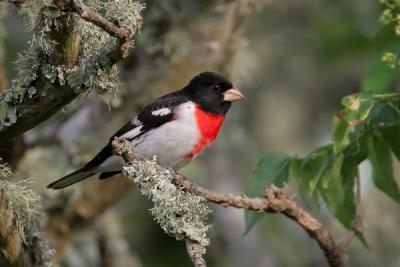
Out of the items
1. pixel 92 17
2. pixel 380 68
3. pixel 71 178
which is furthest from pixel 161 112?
pixel 92 17

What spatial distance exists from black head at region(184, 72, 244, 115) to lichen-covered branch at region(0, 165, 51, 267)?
5.77 ft

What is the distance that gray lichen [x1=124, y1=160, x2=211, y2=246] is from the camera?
3455mm

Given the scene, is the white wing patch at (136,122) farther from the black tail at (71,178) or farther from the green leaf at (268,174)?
the green leaf at (268,174)

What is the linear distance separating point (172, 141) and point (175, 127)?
0.29ft

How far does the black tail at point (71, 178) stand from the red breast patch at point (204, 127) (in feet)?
1.98

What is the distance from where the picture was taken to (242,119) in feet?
28.9

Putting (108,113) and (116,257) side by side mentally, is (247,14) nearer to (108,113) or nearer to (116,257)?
(108,113)

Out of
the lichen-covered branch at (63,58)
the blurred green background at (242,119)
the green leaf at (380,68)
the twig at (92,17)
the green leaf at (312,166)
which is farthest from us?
the blurred green background at (242,119)

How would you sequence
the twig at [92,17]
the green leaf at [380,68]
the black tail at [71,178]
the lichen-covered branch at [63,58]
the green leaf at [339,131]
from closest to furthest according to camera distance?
the twig at [92,17] < the lichen-covered branch at [63,58] < the green leaf at [339,131] < the green leaf at [380,68] < the black tail at [71,178]

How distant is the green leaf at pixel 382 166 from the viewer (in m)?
3.81

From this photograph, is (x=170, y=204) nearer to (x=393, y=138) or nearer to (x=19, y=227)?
(x=19, y=227)

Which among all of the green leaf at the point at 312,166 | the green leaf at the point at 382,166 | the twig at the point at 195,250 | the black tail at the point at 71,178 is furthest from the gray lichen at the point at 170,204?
the black tail at the point at 71,178

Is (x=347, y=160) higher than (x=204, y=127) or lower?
higher

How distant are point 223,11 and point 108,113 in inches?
38.9
